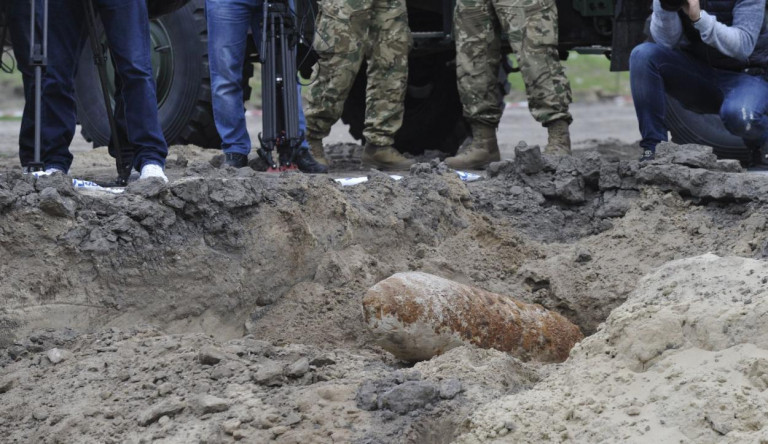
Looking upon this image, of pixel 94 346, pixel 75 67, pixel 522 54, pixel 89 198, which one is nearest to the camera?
pixel 94 346

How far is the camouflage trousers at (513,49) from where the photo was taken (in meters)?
6.40

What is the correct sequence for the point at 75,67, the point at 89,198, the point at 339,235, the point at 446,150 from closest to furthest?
the point at 89,198
the point at 339,235
the point at 75,67
the point at 446,150

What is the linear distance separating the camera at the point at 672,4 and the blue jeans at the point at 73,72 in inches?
103

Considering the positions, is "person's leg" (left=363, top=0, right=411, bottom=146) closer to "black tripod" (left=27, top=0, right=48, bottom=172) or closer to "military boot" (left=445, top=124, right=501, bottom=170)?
"military boot" (left=445, top=124, right=501, bottom=170)

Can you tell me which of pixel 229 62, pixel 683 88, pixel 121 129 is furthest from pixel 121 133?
pixel 683 88

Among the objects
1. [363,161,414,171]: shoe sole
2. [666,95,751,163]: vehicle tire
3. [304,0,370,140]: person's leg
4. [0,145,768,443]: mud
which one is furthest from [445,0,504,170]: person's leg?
[666,95,751,163]: vehicle tire

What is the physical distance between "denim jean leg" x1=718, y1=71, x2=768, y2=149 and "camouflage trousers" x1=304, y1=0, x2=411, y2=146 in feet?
6.01

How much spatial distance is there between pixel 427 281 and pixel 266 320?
0.78m

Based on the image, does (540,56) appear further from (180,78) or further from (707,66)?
(180,78)

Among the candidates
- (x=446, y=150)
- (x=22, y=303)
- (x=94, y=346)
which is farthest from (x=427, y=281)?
(x=446, y=150)

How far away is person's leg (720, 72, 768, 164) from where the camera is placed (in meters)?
5.90

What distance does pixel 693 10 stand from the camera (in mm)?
5805

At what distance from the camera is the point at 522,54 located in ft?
21.1

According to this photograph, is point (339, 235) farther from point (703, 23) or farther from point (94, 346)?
point (703, 23)
